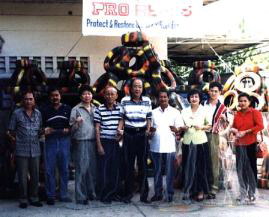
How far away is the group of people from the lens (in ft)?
21.9

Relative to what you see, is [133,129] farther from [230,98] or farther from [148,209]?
[230,98]

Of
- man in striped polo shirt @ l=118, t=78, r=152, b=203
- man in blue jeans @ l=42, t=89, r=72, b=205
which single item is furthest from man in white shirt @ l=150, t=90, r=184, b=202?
man in blue jeans @ l=42, t=89, r=72, b=205

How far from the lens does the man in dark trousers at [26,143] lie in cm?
651

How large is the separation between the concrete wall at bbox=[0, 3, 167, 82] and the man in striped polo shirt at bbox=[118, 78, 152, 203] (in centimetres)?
429

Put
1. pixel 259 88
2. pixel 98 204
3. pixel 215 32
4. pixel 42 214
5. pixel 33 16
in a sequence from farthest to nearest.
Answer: pixel 215 32, pixel 33 16, pixel 259 88, pixel 98 204, pixel 42 214

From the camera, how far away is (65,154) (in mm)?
6836

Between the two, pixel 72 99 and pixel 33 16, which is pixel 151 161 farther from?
pixel 33 16

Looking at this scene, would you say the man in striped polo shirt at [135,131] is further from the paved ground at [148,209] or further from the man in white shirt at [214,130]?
the man in white shirt at [214,130]

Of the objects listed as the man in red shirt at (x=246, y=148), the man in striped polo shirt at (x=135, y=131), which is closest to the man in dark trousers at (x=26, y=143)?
the man in striped polo shirt at (x=135, y=131)

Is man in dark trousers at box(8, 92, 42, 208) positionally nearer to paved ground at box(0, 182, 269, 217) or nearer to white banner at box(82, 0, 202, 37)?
paved ground at box(0, 182, 269, 217)

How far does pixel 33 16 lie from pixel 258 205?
6.60m

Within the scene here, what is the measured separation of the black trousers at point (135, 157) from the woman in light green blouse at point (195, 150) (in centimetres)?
63

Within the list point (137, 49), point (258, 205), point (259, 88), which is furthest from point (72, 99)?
point (258, 205)

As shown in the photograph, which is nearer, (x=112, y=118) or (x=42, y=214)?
(x=42, y=214)
